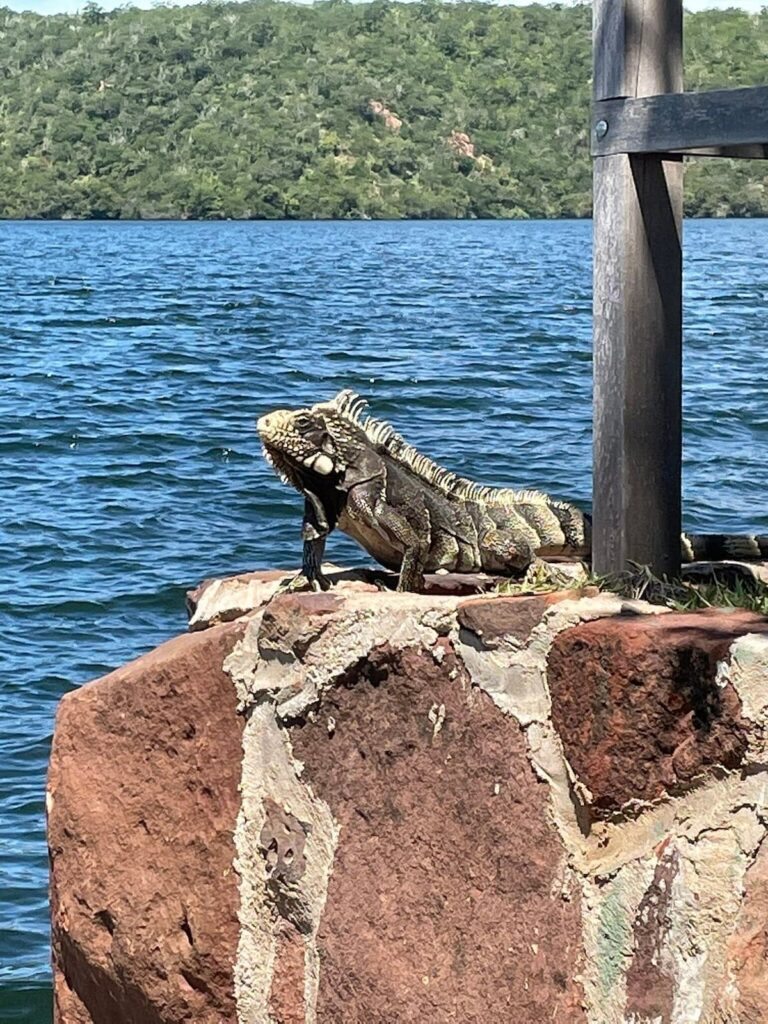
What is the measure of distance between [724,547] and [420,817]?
174cm

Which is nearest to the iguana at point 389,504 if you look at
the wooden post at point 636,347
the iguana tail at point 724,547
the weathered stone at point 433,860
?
the iguana tail at point 724,547

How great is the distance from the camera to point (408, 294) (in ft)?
117

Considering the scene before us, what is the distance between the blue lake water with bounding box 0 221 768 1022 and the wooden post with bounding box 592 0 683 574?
3311 millimetres

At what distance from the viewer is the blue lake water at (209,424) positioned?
1053cm

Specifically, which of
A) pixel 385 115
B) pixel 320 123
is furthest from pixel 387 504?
pixel 385 115

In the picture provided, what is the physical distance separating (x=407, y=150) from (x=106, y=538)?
340 feet

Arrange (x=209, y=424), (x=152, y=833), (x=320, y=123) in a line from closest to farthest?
1. (x=152, y=833)
2. (x=209, y=424)
3. (x=320, y=123)

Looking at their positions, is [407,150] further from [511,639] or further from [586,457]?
[511,639]

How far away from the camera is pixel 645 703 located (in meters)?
3.34

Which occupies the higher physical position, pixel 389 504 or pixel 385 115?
pixel 389 504

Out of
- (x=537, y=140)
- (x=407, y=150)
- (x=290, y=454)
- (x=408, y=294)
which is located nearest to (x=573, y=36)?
(x=537, y=140)

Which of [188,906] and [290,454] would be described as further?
[290,454]

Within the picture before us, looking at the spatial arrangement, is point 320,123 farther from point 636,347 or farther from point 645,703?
point 645,703

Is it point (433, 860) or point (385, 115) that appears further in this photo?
point (385, 115)
